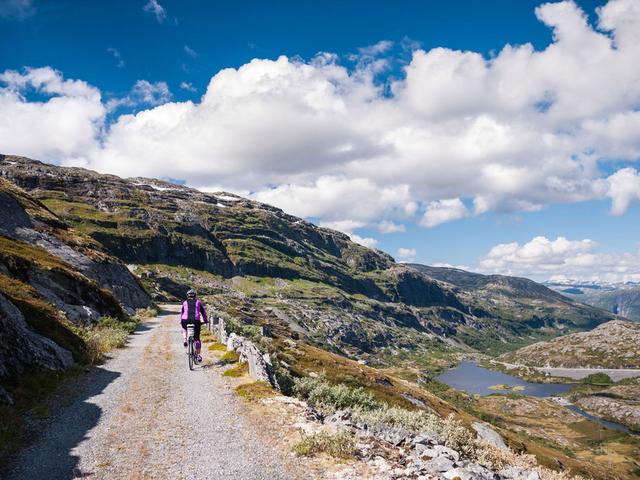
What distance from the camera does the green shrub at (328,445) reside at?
452 inches

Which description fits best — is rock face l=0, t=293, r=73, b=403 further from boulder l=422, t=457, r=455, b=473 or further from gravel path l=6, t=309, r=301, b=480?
boulder l=422, t=457, r=455, b=473

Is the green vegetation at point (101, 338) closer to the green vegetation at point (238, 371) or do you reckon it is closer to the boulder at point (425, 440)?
the green vegetation at point (238, 371)

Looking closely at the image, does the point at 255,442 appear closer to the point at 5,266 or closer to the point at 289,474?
the point at 289,474

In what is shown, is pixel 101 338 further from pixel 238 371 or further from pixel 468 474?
pixel 468 474

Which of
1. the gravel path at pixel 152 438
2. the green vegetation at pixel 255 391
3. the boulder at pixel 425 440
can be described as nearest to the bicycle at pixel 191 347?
the gravel path at pixel 152 438

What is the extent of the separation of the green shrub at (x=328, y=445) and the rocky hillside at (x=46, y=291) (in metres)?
10.3

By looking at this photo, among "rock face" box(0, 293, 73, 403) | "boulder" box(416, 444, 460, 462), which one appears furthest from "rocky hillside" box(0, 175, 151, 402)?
"boulder" box(416, 444, 460, 462)

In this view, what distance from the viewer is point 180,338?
121ft

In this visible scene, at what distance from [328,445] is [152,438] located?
17.5 ft

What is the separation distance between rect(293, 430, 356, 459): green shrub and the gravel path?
650 mm

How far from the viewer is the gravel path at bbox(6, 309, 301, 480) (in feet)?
34.0

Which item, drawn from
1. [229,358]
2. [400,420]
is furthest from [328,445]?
[229,358]

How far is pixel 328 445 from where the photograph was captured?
11727mm

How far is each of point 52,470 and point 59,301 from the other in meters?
29.6
